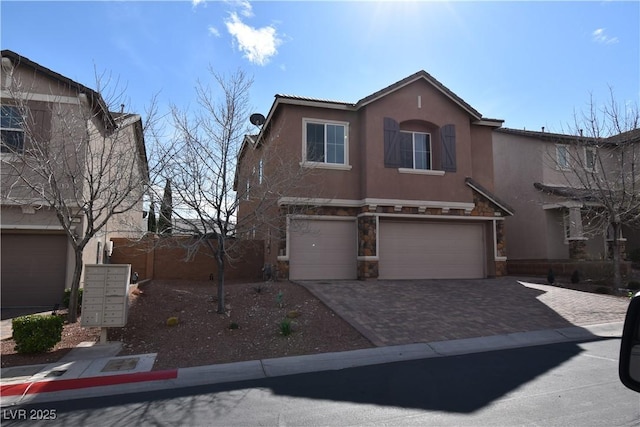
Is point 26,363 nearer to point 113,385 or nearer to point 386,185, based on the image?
point 113,385

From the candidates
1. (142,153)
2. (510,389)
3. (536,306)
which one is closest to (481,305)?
(536,306)

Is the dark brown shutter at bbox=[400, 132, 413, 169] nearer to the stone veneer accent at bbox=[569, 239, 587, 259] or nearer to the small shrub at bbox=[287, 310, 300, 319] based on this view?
the small shrub at bbox=[287, 310, 300, 319]

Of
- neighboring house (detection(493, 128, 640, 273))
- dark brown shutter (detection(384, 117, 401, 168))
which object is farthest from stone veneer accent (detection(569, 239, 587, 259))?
dark brown shutter (detection(384, 117, 401, 168))

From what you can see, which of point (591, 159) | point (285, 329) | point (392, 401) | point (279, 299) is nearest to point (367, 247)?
point (279, 299)

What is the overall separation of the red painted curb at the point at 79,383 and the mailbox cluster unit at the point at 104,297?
2197 millimetres

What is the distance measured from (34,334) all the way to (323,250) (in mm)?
9625

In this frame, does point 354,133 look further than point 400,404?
Yes

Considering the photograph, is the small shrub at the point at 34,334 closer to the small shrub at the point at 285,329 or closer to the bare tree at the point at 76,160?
the bare tree at the point at 76,160

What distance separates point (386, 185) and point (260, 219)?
22.6 ft

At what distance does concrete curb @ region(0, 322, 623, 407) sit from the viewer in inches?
252

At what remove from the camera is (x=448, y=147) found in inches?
679

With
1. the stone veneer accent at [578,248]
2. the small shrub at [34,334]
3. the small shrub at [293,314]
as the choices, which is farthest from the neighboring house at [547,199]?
the small shrub at [34,334]

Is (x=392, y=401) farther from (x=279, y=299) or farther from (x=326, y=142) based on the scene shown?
(x=326, y=142)

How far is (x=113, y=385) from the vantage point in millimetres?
6695
